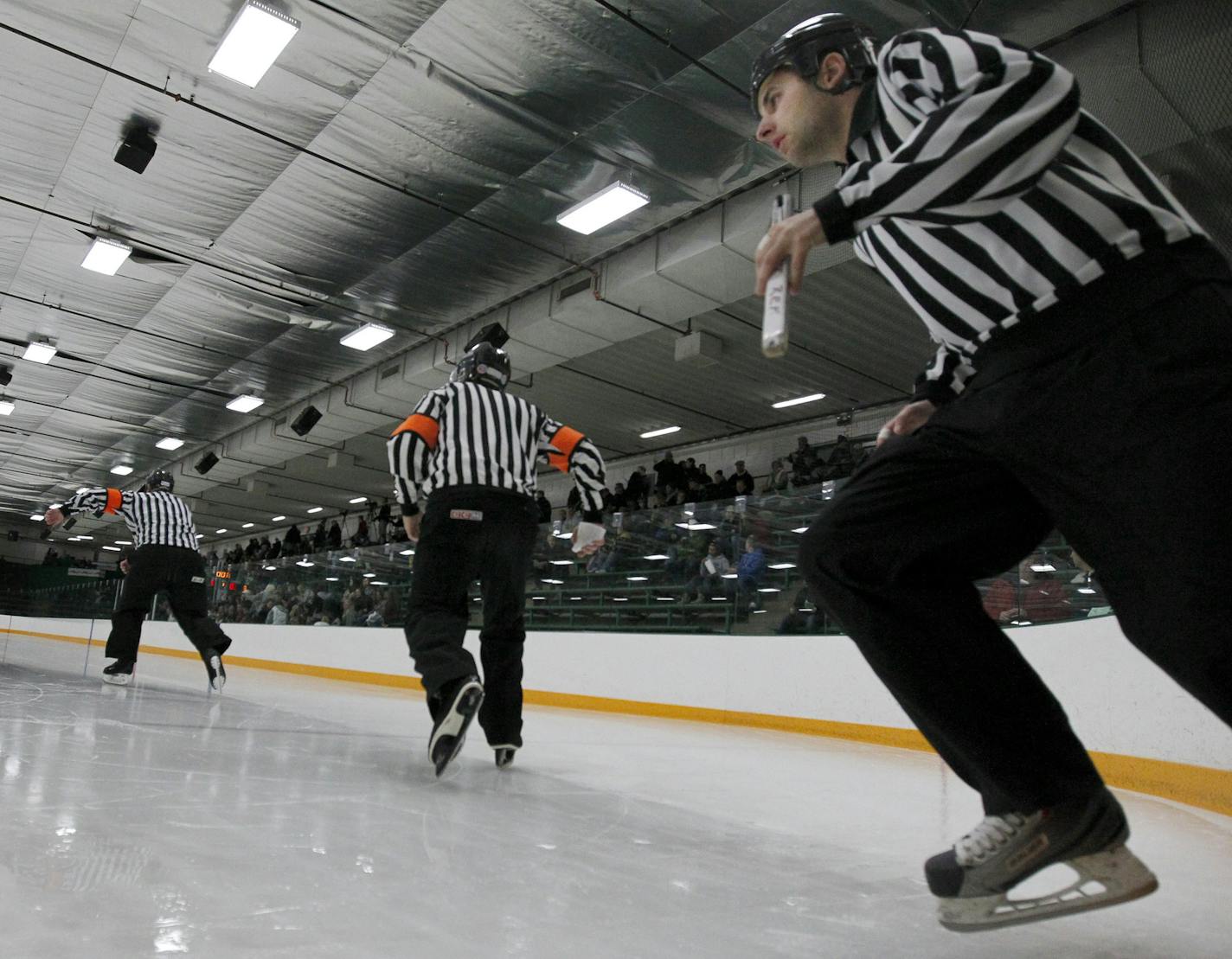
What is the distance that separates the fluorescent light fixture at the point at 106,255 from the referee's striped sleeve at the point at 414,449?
23.5ft

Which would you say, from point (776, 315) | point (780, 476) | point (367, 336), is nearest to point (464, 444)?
point (776, 315)

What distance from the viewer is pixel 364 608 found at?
31.6ft

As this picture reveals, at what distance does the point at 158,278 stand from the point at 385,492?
11704 mm

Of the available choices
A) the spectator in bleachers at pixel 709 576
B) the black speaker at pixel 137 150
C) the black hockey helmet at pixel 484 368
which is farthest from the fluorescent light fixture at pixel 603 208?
the black hockey helmet at pixel 484 368

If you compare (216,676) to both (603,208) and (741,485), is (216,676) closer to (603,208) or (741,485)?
(603,208)

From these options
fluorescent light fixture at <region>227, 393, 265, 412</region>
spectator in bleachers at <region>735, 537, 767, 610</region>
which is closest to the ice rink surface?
spectator in bleachers at <region>735, 537, 767, 610</region>

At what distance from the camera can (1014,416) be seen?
1.01 meters

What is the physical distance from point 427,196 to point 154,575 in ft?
11.8

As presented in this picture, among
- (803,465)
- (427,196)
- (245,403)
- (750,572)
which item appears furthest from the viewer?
(245,403)

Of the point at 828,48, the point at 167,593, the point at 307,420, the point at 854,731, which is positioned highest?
the point at 307,420

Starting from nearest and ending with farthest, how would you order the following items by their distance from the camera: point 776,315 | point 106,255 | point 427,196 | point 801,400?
1. point 776,315
2. point 427,196
3. point 106,255
4. point 801,400

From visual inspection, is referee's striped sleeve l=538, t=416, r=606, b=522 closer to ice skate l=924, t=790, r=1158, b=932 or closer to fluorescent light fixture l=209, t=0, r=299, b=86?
ice skate l=924, t=790, r=1158, b=932

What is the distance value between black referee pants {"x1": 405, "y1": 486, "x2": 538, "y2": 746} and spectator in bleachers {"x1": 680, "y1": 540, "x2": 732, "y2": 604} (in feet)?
12.7

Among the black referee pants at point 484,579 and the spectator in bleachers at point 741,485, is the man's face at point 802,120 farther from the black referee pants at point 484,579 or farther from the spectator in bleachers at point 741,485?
the spectator in bleachers at point 741,485
